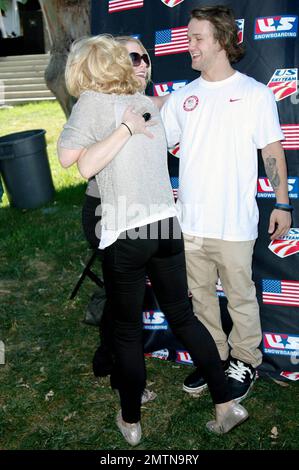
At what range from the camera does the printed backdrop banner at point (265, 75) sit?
324cm

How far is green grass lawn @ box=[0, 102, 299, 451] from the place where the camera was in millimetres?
3250

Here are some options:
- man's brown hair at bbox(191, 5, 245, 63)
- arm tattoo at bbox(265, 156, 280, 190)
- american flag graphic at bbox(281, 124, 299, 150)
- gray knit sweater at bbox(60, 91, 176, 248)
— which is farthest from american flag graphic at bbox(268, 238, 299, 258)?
man's brown hair at bbox(191, 5, 245, 63)

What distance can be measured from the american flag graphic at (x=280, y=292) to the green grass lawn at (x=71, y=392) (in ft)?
2.03

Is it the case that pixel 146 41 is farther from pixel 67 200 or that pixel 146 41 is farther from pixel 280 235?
pixel 67 200

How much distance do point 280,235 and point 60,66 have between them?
3.53 meters

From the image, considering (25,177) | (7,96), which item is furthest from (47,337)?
(7,96)

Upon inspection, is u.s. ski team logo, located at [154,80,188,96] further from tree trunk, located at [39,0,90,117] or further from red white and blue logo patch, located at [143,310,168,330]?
tree trunk, located at [39,0,90,117]

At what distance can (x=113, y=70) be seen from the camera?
2451mm

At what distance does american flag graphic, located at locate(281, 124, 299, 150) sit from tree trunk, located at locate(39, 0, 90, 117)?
2.81 meters

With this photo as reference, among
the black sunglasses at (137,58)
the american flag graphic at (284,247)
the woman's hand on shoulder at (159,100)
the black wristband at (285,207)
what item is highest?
the black sunglasses at (137,58)

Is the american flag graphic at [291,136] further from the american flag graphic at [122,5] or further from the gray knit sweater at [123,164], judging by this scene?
the american flag graphic at [122,5]

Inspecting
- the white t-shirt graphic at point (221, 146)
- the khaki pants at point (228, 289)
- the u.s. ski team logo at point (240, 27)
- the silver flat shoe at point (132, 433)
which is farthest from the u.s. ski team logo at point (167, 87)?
the silver flat shoe at point (132, 433)

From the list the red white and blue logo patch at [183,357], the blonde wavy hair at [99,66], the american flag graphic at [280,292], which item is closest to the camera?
the blonde wavy hair at [99,66]

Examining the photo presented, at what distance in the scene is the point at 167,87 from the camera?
144 inches
